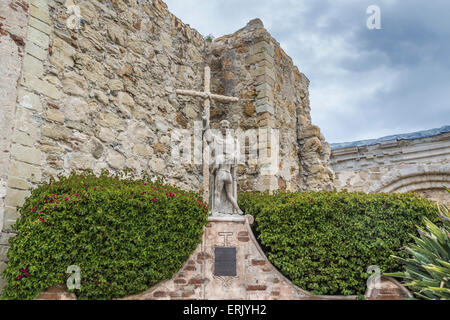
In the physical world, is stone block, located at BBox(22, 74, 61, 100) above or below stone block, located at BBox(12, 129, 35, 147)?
above

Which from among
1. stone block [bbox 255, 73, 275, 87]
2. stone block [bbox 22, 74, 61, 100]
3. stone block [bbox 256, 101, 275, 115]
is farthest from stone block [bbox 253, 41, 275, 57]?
stone block [bbox 22, 74, 61, 100]

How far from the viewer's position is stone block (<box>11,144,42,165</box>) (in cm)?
465

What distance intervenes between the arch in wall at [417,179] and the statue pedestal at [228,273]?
7749 mm

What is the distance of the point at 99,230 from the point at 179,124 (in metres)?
3.85

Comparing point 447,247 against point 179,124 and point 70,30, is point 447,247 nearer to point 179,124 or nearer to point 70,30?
point 179,124

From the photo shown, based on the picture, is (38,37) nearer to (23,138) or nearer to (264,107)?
(23,138)

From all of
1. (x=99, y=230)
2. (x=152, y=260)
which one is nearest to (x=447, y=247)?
(x=152, y=260)

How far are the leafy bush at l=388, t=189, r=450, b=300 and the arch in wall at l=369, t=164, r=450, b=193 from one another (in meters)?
6.86

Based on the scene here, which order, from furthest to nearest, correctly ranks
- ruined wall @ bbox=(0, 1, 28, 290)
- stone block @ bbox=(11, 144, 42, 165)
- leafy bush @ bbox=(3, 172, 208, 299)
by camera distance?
stone block @ bbox=(11, 144, 42, 165)
ruined wall @ bbox=(0, 1, 28, 290)
leafy bush @ bbox=(3, 172, 208, 299)

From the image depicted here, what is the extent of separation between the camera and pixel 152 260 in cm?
448

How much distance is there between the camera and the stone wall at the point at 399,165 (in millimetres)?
11102

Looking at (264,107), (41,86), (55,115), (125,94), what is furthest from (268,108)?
(41,86)

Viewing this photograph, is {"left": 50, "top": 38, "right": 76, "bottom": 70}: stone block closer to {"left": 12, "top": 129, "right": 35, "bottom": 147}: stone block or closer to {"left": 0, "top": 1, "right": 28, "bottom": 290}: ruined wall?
{"left": 0, "top": 1, "right": 28, "bottom": 290}: ruined wall

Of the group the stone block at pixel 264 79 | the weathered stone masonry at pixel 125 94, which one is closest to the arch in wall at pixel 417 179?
the weathered stone masonry at pixel 125 94
